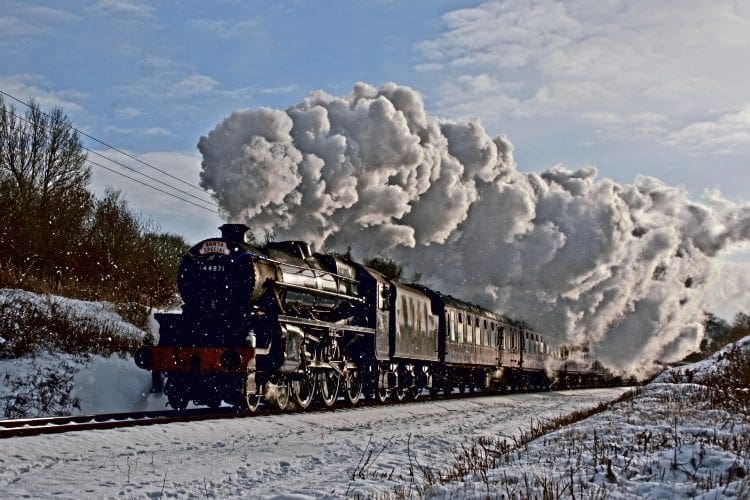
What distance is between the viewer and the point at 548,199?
29344mm

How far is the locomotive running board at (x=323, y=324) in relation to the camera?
1500 cm

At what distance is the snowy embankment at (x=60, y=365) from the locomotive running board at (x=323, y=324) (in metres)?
4.73

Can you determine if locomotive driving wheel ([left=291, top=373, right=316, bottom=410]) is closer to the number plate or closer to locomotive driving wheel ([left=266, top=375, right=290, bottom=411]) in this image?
locomotive driving wheel ([left=266, top=375, right=290, bottom=411])

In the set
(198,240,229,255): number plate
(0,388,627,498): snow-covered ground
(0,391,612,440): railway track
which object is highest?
(198,240,229,255): number plate

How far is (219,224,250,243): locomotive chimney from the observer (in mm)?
15258

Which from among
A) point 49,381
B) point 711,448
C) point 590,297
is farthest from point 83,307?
point 711,448

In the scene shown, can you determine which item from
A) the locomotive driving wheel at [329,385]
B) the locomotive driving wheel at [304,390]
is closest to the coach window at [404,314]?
the locomotive driving wheel at [329,385]

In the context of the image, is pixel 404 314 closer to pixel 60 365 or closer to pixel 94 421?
pixel 60 365

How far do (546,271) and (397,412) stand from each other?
45.0 ft

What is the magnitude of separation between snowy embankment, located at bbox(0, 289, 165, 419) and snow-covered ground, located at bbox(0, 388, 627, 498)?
5859mm

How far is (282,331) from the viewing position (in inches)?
585

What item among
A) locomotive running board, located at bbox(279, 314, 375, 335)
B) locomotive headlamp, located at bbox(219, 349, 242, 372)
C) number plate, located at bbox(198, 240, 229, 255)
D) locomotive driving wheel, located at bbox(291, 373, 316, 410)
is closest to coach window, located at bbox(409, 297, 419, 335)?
locomotive running board, located at bbox(279, 314, 375, 335)

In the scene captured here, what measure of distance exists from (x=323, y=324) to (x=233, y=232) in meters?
2.84

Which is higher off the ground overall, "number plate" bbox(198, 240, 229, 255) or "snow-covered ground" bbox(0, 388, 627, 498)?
"number plate" bbox(198, 240, 229, 255)
